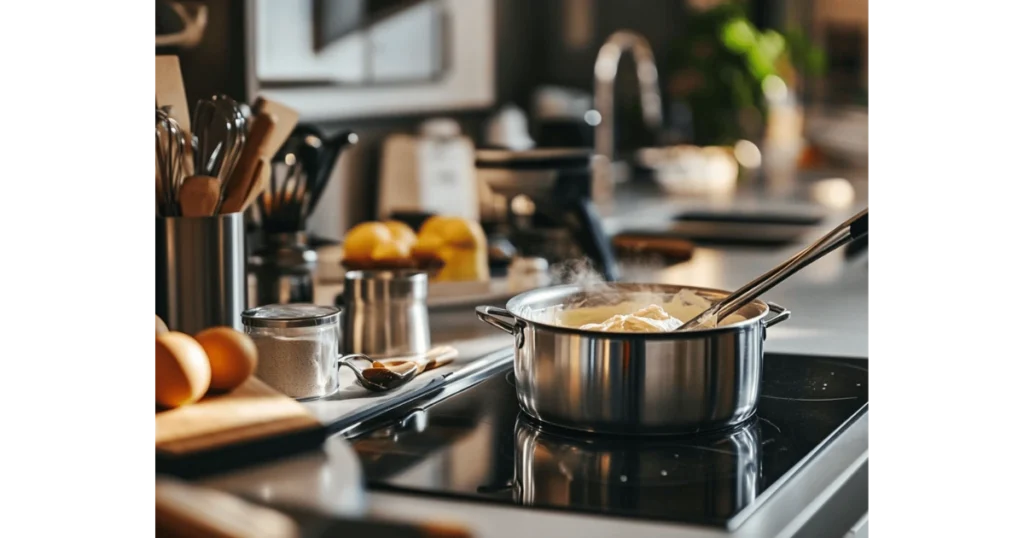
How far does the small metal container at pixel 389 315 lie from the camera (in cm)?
121

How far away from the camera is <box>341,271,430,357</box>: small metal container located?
1209mm

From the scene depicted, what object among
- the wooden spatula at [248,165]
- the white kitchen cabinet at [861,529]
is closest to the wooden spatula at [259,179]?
the wooden spatula at [248,165]

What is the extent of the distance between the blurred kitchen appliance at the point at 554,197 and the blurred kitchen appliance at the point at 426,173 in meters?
0.42

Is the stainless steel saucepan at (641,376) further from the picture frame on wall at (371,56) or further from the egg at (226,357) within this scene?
the picture frame on wall at (371,56)

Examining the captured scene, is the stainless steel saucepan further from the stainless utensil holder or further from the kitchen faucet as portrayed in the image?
the kitchen faucet

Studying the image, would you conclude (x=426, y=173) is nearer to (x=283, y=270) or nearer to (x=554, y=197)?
(x=554, y=197)

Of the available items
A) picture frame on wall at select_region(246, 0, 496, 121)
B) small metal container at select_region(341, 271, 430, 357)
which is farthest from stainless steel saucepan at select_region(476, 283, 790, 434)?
picture frame on wall at select_region(246, 0, 496, 121)

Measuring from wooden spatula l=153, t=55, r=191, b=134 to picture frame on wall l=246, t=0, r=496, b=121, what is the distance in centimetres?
82

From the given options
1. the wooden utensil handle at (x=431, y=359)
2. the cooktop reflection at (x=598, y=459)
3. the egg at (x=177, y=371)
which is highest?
the egg at (x=177, y=371)

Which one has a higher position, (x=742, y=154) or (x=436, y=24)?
(x=436, y=24)
